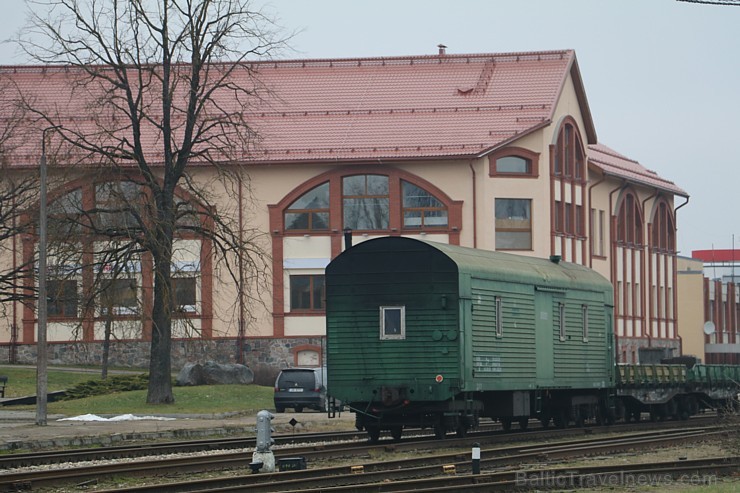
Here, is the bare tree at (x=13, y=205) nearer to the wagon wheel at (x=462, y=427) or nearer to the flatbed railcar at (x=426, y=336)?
the flatbed railcar at (x=426, y=336)

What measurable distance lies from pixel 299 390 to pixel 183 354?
16.0 meters

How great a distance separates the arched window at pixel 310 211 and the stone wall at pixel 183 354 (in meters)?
4.68

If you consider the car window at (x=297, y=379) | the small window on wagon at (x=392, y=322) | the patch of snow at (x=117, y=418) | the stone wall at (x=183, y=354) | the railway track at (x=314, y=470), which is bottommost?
the patch of snow at (x=117, y=418)

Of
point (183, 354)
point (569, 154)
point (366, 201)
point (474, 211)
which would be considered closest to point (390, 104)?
point (366, 201)

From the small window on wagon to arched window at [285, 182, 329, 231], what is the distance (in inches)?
1237

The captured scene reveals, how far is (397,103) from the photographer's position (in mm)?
59469

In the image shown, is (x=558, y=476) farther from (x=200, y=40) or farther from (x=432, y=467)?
(x=200, y=40)

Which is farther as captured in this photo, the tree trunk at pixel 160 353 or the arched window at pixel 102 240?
the tree trunk at pixel 160 353

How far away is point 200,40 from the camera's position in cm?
3997

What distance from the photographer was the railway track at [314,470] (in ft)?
57.9

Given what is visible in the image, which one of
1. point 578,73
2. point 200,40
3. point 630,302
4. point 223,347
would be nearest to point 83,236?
point 200,40

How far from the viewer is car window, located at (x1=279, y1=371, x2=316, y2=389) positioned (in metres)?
41.6

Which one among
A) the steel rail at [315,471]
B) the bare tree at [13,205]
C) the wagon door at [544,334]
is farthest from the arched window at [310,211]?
the steel rail at [315,471]

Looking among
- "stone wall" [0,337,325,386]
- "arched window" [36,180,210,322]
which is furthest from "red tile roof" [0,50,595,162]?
"arched window" [36,180,210,322]
